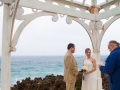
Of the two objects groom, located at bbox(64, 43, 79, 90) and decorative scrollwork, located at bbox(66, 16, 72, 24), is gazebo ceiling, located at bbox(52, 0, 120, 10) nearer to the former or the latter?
decorative scrollwork, located at bbox(66, 16, 72, 24)

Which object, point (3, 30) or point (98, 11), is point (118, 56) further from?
point (98, 11)

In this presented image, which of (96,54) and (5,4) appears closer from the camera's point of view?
(5,4)

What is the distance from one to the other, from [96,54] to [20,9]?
234 centimetres

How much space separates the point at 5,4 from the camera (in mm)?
2863

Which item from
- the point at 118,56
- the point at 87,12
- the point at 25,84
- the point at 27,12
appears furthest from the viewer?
the point at 25,84

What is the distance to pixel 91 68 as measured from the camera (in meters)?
3.81

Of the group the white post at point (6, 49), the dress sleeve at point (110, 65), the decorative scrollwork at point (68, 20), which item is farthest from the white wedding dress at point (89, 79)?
the white post at point (6, 49)

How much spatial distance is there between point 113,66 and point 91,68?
62.0 inches

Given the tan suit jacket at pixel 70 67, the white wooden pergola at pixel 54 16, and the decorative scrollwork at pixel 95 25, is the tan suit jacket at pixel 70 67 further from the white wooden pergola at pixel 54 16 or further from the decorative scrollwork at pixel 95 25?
the decorative scrollwork at pixel 95 25

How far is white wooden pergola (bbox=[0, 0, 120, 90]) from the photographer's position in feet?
9.36

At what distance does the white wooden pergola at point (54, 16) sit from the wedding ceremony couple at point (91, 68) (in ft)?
2.39

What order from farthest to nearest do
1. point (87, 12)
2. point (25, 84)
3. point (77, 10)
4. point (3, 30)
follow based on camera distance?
point (25, 84) → point (87, 12) → point (77, 10) → point (3, 30)

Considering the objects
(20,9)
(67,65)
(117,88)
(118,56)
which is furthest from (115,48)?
(20,9)

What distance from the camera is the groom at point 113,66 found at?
225 cm
